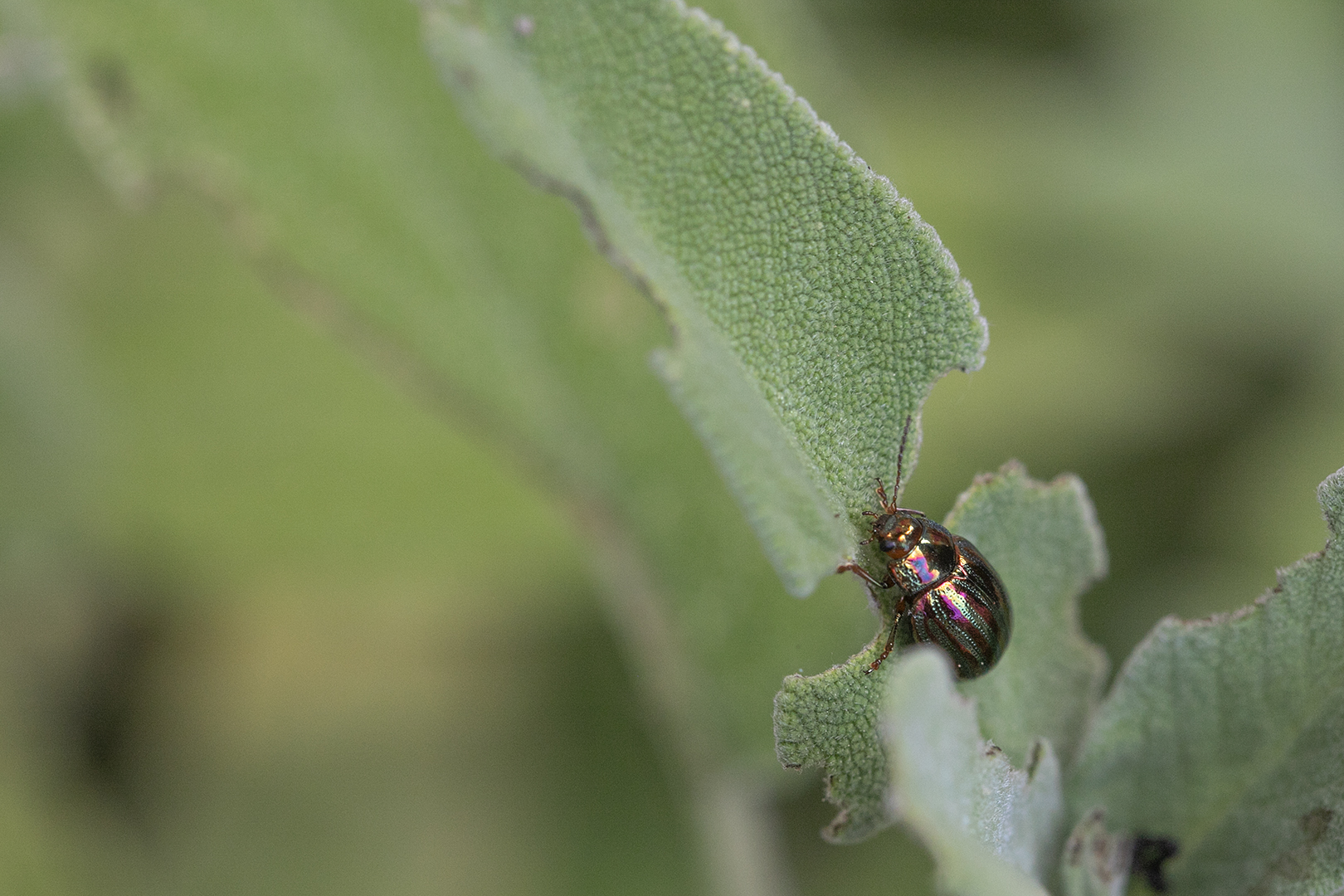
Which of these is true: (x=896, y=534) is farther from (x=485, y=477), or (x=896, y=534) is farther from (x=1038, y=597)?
(x=485, y=477)

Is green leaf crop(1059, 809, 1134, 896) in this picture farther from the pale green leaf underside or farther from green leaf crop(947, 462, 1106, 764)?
the pale green leaf underside

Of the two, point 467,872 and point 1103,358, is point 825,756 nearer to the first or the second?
point 467,872

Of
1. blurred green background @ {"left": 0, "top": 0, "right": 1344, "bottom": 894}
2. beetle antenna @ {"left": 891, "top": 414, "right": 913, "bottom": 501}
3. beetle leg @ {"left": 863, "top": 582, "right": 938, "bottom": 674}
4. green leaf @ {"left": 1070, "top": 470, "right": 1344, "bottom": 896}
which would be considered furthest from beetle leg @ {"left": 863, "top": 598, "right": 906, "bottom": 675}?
blurred green background @ {"left": 0, "top": 0, "right": 1344, "bottom": 894}

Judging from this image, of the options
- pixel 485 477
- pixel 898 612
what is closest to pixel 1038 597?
pixel 898 612

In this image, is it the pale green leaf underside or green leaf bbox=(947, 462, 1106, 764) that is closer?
the pale green leaf underside

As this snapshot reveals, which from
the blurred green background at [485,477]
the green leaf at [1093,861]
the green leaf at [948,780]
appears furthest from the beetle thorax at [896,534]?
the blurred green background at [485,477]

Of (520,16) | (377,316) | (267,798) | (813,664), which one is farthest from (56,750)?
(520,16)
